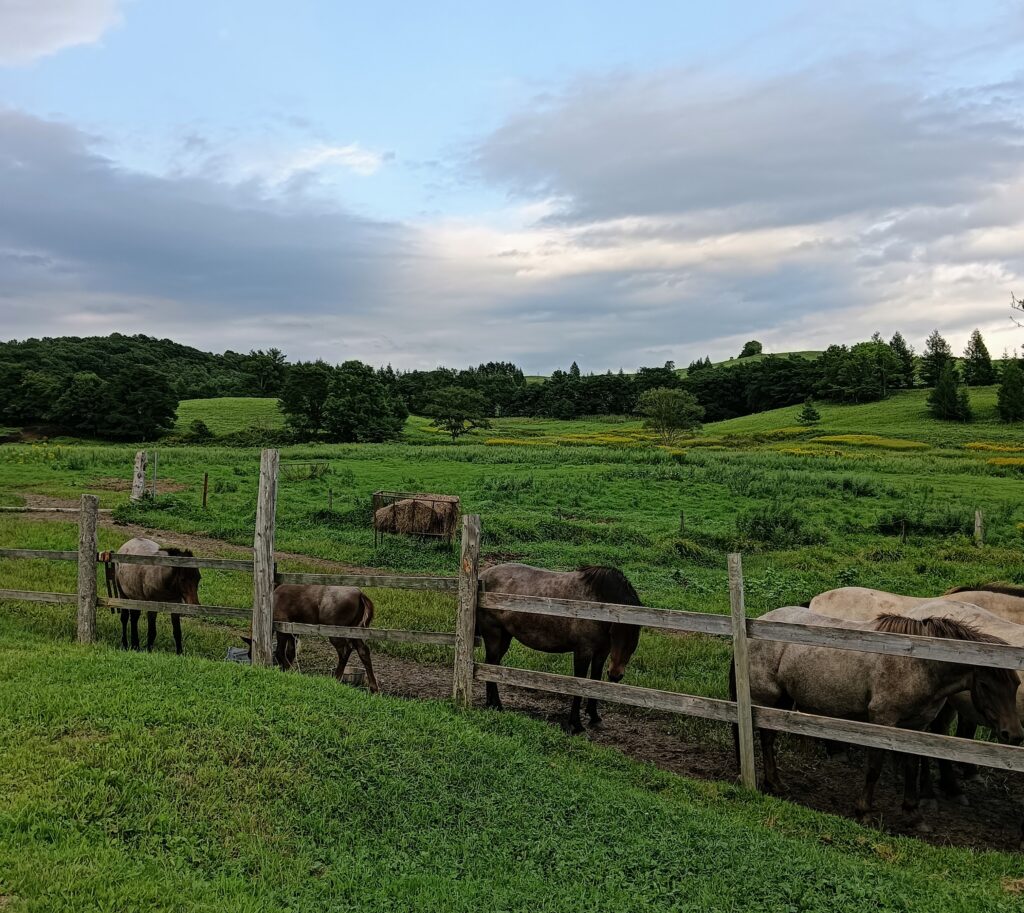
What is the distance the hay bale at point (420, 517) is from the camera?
21.3 metres

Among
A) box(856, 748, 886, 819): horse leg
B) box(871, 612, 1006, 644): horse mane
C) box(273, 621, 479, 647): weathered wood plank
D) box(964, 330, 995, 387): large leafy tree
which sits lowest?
box(856, 748, 886, 819): horse leg

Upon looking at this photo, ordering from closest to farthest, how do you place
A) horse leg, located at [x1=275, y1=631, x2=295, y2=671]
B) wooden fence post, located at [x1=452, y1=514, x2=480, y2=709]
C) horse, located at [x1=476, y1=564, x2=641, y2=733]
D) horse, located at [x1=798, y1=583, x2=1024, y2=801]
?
horse, located at [x1=798, y1=583, x2=1024, y2=801], wooden fence post, located at [x1=452, y1=514, x2=480, y2=709], horse, located at [x1=476, y1=564, x2=641, y2=733], horse leg, located at [x1=275, y1=631, x2=295, y2=671]

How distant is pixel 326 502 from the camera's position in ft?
88.1

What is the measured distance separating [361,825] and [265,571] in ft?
14.6

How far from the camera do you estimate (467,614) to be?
27.2 ft

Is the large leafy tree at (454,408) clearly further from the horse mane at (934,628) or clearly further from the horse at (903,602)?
the horse mane at (934,628)

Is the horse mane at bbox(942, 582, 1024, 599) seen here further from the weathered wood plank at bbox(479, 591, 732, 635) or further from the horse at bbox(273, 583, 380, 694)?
the horse at bbox(273, 583, 380, 694)

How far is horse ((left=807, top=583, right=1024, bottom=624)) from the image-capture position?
358 inches

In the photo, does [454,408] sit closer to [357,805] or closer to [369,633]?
[369,633]

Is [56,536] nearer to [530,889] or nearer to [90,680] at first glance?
[90,680]

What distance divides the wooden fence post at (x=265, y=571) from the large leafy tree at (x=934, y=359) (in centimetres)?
10495

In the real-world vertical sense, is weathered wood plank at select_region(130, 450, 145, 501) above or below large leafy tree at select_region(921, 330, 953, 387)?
below

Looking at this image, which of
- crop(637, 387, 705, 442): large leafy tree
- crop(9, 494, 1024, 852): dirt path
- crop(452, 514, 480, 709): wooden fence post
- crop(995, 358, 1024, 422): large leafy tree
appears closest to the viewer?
crop(9, 494, 1024, 852): dirt path

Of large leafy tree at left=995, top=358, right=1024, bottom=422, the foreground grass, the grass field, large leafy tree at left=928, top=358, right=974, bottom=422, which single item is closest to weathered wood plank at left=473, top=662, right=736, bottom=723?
the grass field
